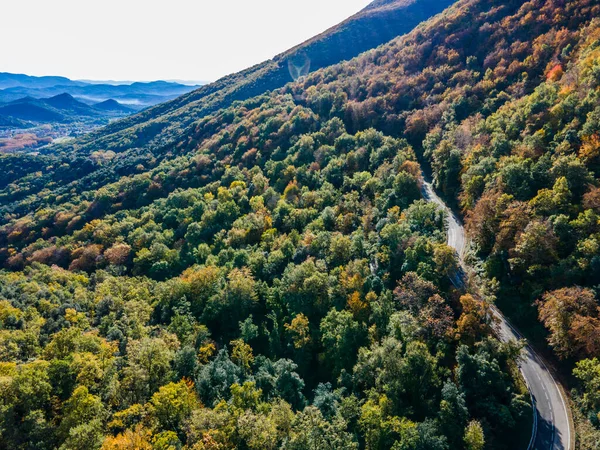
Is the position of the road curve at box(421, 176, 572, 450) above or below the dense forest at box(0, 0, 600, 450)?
below

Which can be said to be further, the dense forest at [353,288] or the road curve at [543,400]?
the dense forest at [353,288]

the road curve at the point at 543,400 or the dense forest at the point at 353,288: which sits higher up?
the dense forest at the point at 353,288

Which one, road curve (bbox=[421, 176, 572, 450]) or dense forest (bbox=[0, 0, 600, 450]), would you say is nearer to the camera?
road curve (bbox=[421, 176, 572, 450])

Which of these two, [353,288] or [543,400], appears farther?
[353,288]

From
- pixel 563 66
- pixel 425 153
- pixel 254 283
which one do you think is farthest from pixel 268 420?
pixel 563 66
